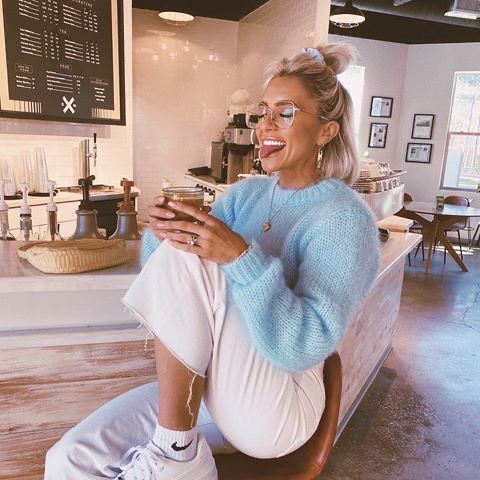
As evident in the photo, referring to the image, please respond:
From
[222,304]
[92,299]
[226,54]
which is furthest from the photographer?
[226,54]

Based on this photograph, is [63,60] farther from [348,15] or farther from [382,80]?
[382,80]

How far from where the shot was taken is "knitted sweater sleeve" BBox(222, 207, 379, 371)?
1.00 m

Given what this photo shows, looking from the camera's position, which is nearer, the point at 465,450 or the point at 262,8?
the point at 465,450

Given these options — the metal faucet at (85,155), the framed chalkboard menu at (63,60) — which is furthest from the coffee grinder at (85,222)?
the metal faucet at (85,155)

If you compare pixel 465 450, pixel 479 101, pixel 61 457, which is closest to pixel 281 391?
pixel 61 457

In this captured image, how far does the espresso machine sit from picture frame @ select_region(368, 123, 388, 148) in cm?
329

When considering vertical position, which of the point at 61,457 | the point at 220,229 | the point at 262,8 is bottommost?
the point at 61,457

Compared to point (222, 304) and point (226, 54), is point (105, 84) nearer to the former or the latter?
point (226, 54)

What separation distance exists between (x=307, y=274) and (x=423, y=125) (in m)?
7.84

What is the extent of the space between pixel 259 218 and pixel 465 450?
1.89 metres

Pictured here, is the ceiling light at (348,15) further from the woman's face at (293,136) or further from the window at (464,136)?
the woman's face at (293,136)

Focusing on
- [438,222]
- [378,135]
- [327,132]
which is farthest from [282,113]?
[378,135]

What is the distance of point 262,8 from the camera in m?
5.68

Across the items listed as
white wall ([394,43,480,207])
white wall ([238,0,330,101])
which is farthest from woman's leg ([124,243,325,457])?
white wall ([394,43,480,207])
